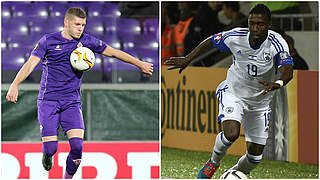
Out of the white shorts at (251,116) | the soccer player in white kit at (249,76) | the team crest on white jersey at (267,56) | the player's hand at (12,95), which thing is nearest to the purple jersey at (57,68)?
the player's hand at (12,95)

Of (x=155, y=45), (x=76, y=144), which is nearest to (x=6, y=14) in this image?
(x=155, y=45)

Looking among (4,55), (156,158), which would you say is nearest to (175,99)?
(156,158)

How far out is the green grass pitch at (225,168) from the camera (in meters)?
7.49

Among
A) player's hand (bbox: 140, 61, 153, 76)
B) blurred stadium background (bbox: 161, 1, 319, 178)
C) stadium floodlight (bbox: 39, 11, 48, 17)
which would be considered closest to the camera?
player's hand (bbox: 140, 61, 153, 76)

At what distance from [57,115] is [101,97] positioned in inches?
109

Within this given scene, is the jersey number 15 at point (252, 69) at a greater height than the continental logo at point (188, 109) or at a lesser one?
greater

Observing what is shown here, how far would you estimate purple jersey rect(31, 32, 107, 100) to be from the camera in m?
6.18

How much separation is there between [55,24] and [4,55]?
79 cm

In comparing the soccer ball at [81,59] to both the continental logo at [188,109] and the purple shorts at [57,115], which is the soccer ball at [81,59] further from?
the continental logo at [188,109]

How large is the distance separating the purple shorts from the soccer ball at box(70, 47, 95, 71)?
1.02ft

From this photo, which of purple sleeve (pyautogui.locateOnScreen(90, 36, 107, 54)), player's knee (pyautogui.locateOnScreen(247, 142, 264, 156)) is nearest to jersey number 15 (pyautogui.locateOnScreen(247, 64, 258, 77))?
player's knee (pyautogui.locateOnScreen(247, 142, 264, 156))

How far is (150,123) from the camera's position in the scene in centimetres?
916

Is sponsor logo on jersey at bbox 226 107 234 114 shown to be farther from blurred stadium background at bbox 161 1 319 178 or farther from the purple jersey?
blurred stadium background at bbox 161 1 319 178

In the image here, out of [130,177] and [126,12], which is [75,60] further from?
[126,12]
